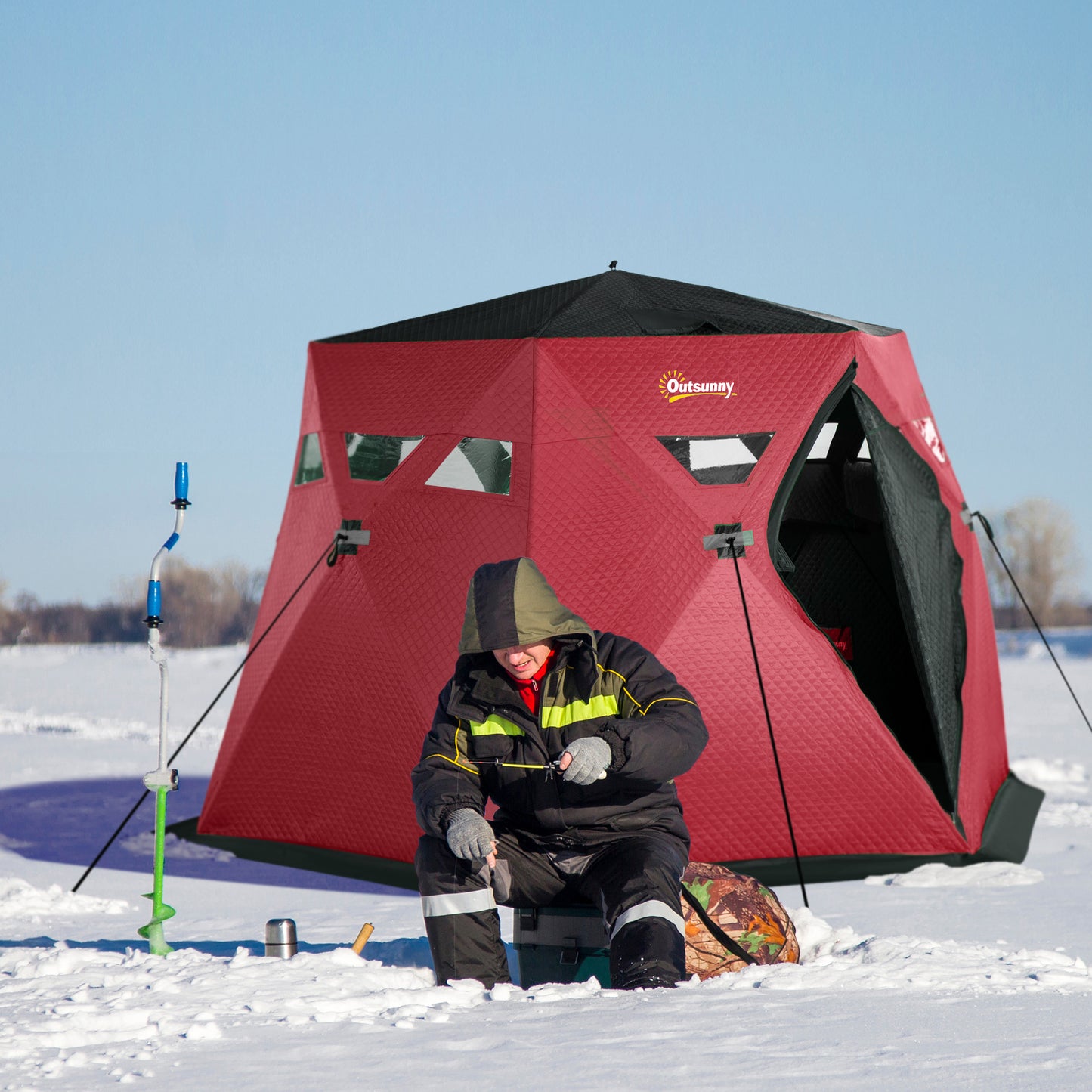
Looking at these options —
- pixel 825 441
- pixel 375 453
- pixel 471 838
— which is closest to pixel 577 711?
pixel 471 838

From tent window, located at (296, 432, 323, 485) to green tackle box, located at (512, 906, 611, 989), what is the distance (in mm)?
2767

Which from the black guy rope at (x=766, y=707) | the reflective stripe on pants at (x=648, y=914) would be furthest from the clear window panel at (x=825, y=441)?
the reflective stripe on pants at (x=648, y=914)

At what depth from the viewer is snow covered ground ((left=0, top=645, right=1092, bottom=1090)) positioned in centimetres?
230

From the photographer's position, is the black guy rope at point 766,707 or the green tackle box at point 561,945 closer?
the green tackle box at point 561,945

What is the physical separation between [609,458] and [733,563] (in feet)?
1.85

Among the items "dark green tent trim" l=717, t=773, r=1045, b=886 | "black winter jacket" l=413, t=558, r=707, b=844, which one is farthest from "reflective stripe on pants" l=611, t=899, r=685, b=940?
"dark green tent trim" l=717, t=773, r=1045, b=886

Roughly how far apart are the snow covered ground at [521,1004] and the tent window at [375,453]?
1.52 metres

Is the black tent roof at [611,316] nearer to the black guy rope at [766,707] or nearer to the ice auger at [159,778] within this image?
the black guy rope at [766,707]

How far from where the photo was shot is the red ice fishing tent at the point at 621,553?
16.2ft

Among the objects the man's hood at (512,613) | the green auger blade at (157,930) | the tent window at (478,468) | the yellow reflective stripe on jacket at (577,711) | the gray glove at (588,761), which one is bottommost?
the green auger blade at (157,930)

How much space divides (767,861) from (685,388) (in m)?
1.67

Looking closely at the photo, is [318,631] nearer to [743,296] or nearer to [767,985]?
[743,296]

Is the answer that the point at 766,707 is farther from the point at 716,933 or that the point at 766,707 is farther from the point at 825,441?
the point at 825,441

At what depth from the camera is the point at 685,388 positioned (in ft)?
16.4
